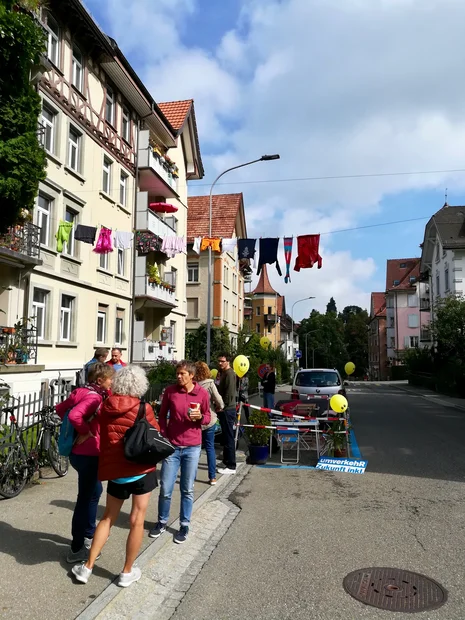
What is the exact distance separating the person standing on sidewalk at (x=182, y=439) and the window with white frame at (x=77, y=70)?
15.8m

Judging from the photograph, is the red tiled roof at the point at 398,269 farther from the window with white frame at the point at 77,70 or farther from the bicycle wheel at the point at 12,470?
the bicycle wheel at the point at 12,470

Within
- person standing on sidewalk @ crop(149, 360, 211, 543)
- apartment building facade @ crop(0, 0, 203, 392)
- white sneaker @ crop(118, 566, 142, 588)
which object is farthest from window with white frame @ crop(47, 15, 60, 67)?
white sneaker @ crop(118, 566, 142, 588)

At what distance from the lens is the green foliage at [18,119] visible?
11859 millimetres

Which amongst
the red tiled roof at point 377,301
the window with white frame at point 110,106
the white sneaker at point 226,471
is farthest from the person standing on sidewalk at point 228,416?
the red tiled roof at point 377,301

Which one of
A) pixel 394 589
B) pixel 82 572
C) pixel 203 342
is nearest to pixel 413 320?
pixel 203 342

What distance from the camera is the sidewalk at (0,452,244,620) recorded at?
3914 millimetres

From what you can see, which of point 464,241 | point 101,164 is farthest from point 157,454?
point 464,241

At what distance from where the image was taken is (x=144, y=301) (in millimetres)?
23750

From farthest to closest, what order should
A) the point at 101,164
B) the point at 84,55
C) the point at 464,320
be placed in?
the point at 464,320
the point at 101,164
the point at 84,55

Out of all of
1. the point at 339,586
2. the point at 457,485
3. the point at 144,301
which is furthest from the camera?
the point at 144,301

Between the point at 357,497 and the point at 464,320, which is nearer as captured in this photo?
the point at 357,497

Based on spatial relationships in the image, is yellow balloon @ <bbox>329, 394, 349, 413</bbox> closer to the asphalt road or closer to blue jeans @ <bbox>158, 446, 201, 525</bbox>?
the asphalt road

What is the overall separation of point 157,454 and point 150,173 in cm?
2131

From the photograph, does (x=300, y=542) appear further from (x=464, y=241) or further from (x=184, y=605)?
(x=464, y=241)
